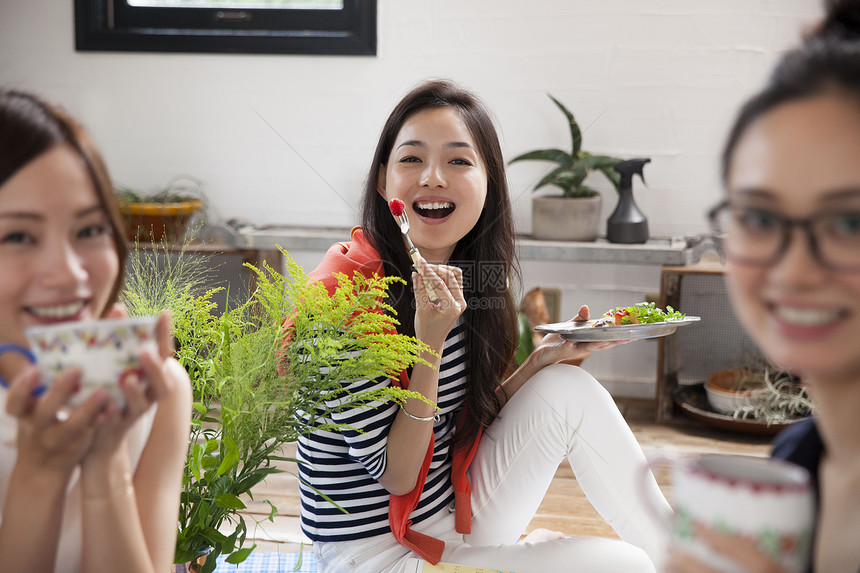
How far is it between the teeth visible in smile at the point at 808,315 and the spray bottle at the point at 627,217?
2.08 m

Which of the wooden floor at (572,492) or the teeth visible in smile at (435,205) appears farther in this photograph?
the wooden floor at (572,492)

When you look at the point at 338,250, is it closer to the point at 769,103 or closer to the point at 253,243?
the point at 769,103

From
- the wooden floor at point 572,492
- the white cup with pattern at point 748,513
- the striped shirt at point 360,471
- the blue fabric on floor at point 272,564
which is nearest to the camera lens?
the white cup with pattern at point 748,513

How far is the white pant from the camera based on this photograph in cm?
133

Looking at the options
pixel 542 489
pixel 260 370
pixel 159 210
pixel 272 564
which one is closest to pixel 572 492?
pixel 542 489

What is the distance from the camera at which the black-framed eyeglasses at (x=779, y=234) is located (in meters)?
0.49

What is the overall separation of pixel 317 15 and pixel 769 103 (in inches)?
98.9

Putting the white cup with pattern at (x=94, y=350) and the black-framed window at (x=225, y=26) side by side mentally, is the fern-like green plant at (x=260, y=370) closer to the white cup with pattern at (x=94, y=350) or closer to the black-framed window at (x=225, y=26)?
the white cup with pattern at (x=94, y=350)

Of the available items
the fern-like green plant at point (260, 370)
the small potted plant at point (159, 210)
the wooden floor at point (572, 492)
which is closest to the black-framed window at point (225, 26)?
the small potted plant at point (159, 210)

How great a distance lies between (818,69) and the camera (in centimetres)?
52

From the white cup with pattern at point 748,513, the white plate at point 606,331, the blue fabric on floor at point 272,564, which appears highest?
the white cup with pattern at point 748,513

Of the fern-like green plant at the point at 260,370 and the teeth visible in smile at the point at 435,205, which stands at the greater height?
the teeth visible in smile at the point at 435,205

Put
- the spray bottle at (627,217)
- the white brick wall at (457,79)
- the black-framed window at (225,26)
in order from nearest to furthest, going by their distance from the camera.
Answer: the spray bottle at (627,217), the white brick wall at (457,79), the black-framed window at (225,26)

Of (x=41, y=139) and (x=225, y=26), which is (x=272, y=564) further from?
(x=225, y=26)
